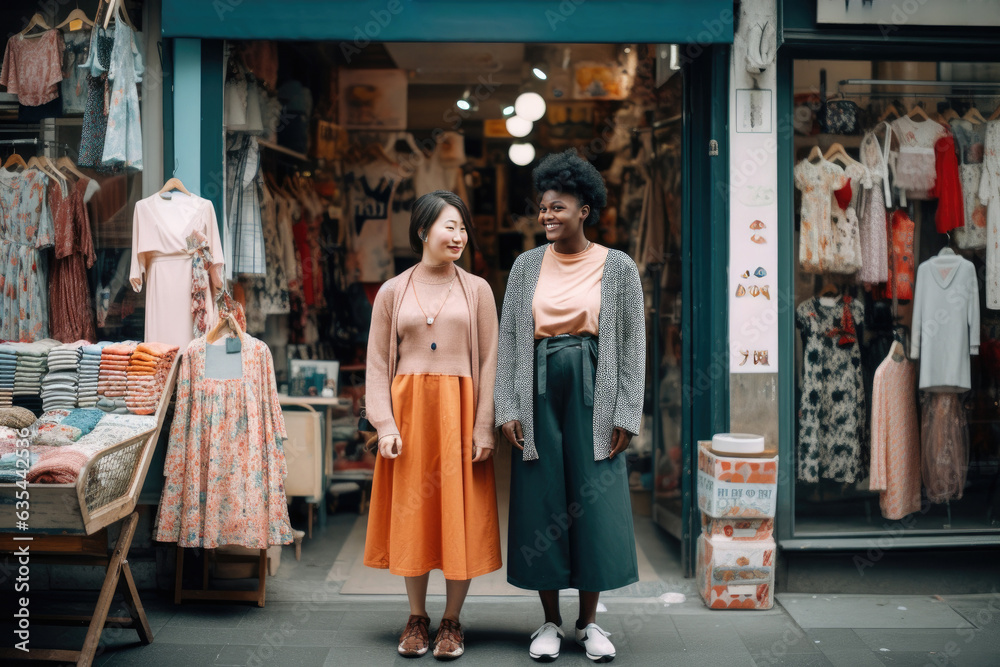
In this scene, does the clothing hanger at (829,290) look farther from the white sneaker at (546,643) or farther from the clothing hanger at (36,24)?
the clothing hanger at (36,24)

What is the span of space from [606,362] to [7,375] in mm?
2970

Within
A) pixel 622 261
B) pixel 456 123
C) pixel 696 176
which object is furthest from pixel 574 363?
pixel 456 123

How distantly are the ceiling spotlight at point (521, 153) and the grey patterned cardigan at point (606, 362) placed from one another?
173 inches

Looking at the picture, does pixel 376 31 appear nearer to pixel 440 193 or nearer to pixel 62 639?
pixel 440 193

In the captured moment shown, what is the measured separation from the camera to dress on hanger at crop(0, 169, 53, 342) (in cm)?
475

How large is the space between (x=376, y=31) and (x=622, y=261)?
6.66ft

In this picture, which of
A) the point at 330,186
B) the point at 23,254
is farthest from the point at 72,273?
the point at 330,186

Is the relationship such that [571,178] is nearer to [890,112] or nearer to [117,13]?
[890,112]

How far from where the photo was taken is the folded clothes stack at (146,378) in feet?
13.5

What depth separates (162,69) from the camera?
479 centimetres

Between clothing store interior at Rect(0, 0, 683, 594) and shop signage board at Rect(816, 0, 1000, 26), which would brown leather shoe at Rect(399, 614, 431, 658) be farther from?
shop signage board at Rect(816, 0, 1000, 26)

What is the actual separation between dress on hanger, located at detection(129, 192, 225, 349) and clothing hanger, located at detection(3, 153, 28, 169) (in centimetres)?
87

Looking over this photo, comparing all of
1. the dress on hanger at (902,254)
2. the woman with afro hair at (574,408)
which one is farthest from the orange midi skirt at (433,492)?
the dress on hanger at (902,254)

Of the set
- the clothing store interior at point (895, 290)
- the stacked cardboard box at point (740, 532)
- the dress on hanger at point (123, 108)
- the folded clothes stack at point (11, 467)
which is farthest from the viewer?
the clothing store interior at point (895, 290)
